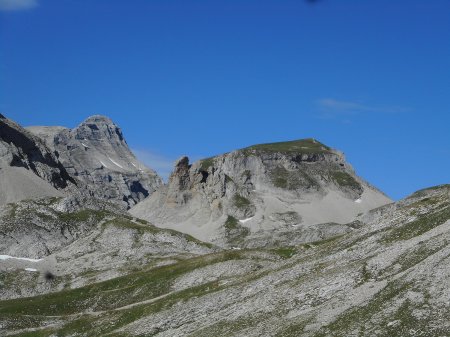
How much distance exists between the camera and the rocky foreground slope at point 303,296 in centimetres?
6225

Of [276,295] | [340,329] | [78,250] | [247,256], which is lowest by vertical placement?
[340,329]

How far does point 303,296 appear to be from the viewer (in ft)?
244

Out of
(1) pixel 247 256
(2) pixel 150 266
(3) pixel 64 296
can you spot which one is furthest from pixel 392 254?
(2) pixel 150 266

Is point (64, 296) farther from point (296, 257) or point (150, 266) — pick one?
point (296, 257)

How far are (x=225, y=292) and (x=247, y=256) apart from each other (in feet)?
138

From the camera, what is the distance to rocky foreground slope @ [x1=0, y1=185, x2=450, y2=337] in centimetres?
6225

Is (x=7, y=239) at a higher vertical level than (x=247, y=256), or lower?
higher

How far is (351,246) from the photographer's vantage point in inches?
3467

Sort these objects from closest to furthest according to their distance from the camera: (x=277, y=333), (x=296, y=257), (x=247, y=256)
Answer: (x=277, y=333) → (x=296, y=257) → (x=247, y=256)

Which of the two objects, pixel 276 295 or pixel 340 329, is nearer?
pixel 340 329

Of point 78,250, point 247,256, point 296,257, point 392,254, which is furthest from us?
point 78,250

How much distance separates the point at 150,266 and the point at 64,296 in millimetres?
34671

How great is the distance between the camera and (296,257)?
96.9 metres

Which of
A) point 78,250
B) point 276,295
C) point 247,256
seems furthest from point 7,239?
point 276,295
